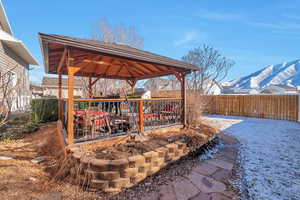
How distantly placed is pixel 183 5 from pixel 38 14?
7.88 meters

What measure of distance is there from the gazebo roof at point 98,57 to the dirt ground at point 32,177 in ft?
7.58

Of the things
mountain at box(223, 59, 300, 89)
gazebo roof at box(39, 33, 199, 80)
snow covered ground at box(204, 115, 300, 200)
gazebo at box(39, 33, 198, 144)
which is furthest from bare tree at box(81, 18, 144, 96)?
mountain at box(223, 59, 300, 89)

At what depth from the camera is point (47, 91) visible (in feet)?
62.7

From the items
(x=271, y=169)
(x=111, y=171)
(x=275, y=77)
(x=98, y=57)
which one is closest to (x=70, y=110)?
(x=111, y=171)

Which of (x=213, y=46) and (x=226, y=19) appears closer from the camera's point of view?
(x=226, y=19)

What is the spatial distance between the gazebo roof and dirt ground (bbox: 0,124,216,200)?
231cm

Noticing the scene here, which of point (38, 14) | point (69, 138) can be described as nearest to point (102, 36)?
point (38, 14)

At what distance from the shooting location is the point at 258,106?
32.4 feet

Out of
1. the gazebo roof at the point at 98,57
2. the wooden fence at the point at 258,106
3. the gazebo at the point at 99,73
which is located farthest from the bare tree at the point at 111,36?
the wooden fence at the point at 258,106

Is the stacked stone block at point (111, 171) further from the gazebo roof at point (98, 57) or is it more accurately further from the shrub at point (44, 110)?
the shrub at point (44, 110)

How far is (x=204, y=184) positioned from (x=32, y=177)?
3.15 meters

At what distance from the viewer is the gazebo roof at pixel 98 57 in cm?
287

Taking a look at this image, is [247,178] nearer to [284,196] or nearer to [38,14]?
[284,196]

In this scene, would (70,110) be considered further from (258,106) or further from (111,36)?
(258,106)
